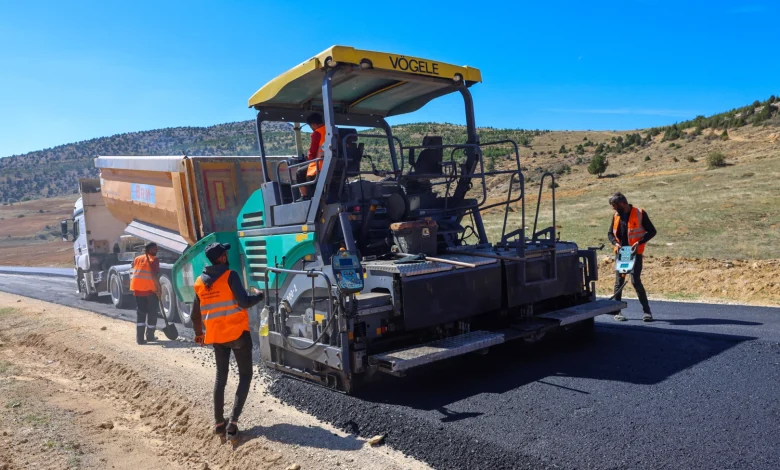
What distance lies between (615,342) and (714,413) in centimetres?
201

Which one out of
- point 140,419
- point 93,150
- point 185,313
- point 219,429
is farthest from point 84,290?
point 93,150

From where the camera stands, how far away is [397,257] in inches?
216

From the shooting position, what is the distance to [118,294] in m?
12.1

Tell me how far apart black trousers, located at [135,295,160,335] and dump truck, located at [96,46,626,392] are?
207 centimetres

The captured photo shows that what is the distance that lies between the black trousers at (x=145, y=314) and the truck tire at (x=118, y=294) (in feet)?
12.2

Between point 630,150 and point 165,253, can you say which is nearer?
point 165,253

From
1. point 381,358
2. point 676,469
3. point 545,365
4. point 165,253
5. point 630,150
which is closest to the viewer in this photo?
point 676,469

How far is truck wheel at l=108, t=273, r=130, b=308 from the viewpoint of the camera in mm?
12012

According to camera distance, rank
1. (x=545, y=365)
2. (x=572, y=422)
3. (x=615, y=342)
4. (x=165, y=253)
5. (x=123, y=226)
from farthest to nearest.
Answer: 1. (x=123, y=226)
2. (x=165, y=253)
3. (x=615, y=342)
4. (x=545, y=365)
5. (x=572, y=422)

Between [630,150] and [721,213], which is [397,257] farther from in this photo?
→ [630,150]

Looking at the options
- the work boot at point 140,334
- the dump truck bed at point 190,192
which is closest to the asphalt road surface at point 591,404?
the work boot at point 140,334

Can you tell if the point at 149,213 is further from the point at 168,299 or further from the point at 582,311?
the point at 582,311

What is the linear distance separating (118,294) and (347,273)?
9.07 m

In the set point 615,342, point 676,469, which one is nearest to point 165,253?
point 615,342
